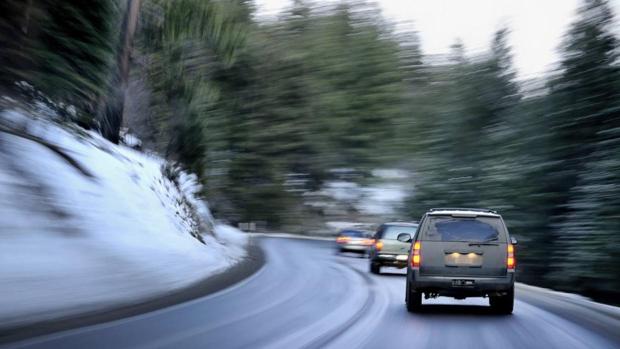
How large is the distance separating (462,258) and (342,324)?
9.96 ft

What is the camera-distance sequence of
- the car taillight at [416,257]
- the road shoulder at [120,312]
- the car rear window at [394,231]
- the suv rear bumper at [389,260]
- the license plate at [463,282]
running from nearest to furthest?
the road shoulder at [120,312], the license plate at [463,282], the car taillight at [416,257], the suv rear bumper at [389,260], the car rear window at [394,231]

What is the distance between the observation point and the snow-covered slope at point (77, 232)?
1173 centimetres

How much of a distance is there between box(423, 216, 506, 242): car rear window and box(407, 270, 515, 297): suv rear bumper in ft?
2.13

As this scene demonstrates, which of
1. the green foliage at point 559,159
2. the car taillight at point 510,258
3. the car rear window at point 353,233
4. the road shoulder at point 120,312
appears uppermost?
the green foliage at point 559,159

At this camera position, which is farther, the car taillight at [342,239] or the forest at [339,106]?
the car taillight at [342,239]

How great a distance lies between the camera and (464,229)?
45.8 feet

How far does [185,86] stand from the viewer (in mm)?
35531

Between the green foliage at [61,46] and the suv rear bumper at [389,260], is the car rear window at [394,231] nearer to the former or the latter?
the suv rear bumper at [389,260]

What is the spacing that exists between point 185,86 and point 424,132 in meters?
16.2

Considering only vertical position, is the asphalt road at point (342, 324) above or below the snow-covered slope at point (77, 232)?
below

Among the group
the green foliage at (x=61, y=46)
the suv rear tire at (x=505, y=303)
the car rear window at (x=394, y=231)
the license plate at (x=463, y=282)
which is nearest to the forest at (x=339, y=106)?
the green foliage at (x=61, y=46)

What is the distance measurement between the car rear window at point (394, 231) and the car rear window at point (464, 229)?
38.4ft

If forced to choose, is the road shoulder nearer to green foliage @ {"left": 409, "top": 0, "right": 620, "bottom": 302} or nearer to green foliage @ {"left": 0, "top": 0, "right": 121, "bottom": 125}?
green foliage @ {"left": 0, "top": 0, "right": 121, "bottom": 125}

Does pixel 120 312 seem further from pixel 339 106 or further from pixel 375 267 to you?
pixel 339 106
